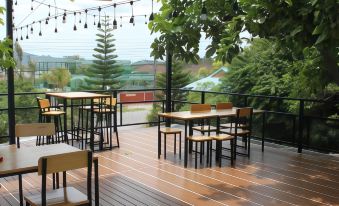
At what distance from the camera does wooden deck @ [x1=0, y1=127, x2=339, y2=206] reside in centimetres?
425

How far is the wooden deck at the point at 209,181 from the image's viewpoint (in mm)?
4246

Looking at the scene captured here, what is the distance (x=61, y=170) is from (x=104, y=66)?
880 inches

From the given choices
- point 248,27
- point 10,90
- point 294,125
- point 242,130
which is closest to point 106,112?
point 10,90

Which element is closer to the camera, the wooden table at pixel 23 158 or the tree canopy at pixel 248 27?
the tree canopy at pixel 248 27

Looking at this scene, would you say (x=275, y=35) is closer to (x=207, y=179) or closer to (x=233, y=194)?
(x=233, y=194)

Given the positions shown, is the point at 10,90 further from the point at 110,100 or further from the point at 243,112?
the point at 243,112

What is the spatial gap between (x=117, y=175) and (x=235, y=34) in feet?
9.02

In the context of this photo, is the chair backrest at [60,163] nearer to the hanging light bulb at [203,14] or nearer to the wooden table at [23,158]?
the wooden table at [23,158]

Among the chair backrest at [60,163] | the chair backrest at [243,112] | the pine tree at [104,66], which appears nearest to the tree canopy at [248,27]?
the chair backrest at [60,163]

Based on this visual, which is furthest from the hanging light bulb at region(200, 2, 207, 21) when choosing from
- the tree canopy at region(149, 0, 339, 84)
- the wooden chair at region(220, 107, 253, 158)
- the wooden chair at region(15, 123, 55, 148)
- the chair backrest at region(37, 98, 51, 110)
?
the chair backrest at region(37, 98, 51, 110)

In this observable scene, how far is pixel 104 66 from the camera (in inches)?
971

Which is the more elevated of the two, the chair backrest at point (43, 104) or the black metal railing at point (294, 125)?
the chair backrest at point (43, 104)

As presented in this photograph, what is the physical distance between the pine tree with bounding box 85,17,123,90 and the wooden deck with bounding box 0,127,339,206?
18190mm

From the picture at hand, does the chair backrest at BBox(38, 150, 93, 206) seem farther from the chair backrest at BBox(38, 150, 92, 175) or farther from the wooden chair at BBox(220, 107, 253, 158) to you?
the wooden chair at BBox(220, 107, 253, 158)
